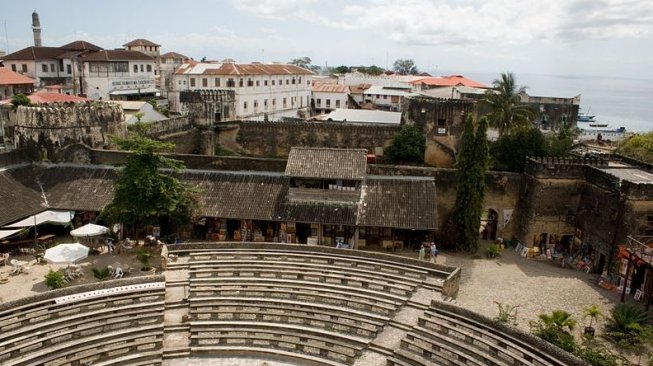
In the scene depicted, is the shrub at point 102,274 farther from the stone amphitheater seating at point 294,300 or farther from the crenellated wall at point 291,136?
the crenellated wall at point 291,136

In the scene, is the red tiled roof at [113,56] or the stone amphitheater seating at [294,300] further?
the red tiled roof at [113,56]

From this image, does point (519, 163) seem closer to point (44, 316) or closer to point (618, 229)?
point (618, 229)

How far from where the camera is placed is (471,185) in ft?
83.9

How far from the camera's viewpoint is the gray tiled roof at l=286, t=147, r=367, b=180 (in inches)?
999

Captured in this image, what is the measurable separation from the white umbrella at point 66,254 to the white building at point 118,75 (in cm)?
4214

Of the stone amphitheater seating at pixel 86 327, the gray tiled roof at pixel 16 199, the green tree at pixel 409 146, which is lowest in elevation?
the stone amphitheater seating at pixel 86 327

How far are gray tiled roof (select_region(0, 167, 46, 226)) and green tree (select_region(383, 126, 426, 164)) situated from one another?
2286 centimetres

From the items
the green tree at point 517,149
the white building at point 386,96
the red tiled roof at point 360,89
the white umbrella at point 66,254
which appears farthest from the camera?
the red tiled roof at point 360,89

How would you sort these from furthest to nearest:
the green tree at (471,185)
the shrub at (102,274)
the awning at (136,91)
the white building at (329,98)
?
the white building at (329,98) < the awning at (136,91) < the green tree at (471,185) < the shrub at (102,274)

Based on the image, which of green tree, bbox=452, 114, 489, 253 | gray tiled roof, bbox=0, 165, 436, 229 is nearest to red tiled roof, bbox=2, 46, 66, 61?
gray tiled roof, bbox=0, 165, 436, 229

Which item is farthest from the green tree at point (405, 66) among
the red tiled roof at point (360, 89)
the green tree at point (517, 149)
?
the green tree at point (517, 149)

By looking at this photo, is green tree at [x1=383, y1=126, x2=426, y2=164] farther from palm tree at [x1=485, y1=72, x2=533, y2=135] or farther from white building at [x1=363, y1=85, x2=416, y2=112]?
white building at [x1=363, y1=85, x2=416, y2=112]

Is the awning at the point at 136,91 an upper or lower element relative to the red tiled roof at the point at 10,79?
lower

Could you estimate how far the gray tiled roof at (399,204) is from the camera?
24.7 m
